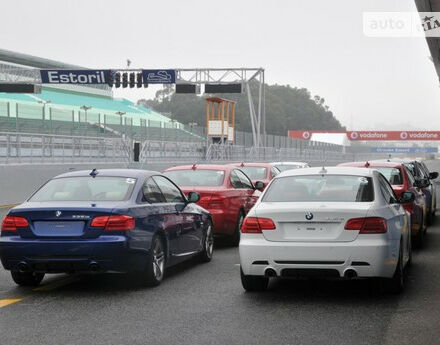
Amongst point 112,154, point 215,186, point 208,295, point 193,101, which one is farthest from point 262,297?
point 193,101

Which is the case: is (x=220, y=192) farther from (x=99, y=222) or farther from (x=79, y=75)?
(x=79, y=75)

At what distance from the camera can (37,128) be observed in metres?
38.6

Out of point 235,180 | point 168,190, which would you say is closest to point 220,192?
point 235,180

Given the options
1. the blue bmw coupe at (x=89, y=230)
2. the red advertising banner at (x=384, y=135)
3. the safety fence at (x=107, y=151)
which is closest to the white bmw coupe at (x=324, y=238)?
the blue bmw coupe at (x=89, y=230)

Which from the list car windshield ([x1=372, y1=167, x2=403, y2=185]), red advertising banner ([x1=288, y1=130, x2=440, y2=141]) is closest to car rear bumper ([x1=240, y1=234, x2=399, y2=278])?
car windshield ([x1=372, y1=167, x2=403, y2=185])

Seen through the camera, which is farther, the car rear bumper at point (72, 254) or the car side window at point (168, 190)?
the car side window at point (168, 190)

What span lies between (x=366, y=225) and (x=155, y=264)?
2552 mm

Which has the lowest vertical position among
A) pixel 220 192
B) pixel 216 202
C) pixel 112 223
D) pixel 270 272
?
pixel 270 272

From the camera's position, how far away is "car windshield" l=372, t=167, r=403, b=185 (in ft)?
46.8

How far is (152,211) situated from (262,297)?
68.1 inches

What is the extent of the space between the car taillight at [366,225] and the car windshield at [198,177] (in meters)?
5.82

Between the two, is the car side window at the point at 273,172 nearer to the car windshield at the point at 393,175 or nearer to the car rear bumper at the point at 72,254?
the car windshield at the point at 393,175

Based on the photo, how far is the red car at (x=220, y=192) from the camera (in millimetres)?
13641

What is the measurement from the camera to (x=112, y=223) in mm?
9023
